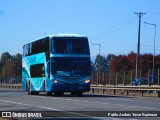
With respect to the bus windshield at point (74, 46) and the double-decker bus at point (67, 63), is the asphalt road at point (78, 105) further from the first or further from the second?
the bus windshield at point (74, 46)

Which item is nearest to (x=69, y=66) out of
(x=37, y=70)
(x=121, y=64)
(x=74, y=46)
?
(x=74, y=46)

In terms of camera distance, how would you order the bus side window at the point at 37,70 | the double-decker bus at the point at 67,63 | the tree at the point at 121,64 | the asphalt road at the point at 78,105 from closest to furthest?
the asphalt road at the point at 78,105 → the double-decker bus at the point at 67,63 → the bus side window at the point at 37,70 → the tree at the point at 121,64

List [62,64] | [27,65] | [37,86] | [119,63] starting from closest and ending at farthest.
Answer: [62,64], [37,86], [27,65], [119,63]

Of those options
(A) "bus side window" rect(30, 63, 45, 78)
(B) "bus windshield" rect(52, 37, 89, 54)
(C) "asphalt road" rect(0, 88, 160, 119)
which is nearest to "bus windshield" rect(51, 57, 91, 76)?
(B) "bus windshield" rect(52, 37, 89, 54)

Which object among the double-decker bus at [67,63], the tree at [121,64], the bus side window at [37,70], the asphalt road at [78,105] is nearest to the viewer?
the asphalt road at [78,105]

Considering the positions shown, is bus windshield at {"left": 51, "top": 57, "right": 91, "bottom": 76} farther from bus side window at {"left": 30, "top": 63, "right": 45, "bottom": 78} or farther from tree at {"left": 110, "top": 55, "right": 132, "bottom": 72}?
tree at {"left": 110, "top": 55, "right": 132, "bottom": 72}

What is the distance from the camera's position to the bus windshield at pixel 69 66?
33.9 m

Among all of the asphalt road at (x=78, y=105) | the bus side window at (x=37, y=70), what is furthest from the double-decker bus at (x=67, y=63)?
the asphalt road at (x=78, y=105)

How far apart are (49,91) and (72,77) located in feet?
7.17

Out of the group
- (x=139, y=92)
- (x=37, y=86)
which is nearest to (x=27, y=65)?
(x=37, y=86)

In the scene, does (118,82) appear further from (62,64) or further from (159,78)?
(62,64)

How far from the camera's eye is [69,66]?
3391 centimetres

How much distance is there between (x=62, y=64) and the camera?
3394cm

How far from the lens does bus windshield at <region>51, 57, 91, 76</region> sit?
33875mm
